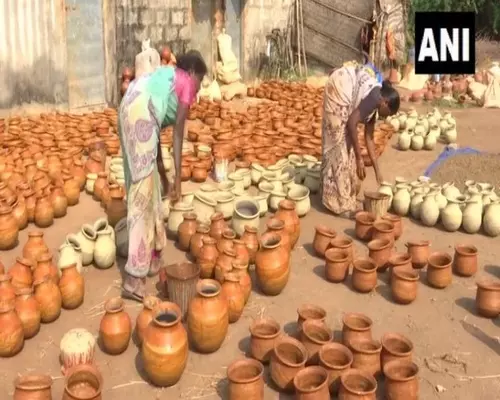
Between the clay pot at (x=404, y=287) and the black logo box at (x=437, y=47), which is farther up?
the black logo box at (x=437, y=47)

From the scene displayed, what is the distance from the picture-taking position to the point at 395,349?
3.59 m

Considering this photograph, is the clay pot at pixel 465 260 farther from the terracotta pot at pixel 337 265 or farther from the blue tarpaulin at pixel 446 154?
the blue tarpaulin at pixel 446 154

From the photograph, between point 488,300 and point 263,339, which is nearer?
point 263,339

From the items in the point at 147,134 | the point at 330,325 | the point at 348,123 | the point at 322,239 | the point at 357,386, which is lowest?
the point at 330,325

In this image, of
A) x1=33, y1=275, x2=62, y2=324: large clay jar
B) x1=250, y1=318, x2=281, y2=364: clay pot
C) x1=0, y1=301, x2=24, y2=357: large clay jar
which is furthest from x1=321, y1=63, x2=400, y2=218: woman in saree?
x1=0, y1=301, x2=24, y2=357: large clay jar

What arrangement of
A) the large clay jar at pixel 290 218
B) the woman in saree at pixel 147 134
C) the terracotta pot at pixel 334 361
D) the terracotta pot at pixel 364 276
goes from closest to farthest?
the terracotta pot at pixel 334 361 → the woman in saree at pixel 147 134 → the terracotta pot at pixel 364 276 → the large clay jar at pixel 290 218

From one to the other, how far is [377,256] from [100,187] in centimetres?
281

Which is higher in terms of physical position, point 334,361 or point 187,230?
point 187,230

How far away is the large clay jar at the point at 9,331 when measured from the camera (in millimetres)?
3566

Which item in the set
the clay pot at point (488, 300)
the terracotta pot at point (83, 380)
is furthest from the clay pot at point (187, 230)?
the clay pot at point (488, 300)

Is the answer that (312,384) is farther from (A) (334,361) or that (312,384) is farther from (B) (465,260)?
(B) (465,260)

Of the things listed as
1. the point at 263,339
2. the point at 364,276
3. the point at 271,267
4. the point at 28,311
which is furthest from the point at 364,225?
the point at 28,311

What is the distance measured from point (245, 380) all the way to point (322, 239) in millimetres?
2093

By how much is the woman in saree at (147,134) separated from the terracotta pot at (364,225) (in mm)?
1924
